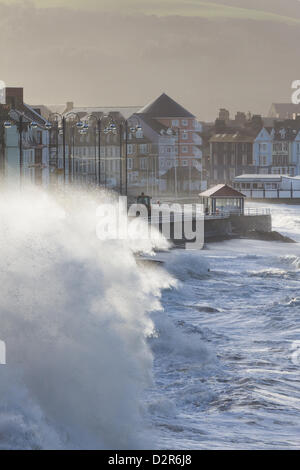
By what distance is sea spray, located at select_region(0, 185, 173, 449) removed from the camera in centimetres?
1387

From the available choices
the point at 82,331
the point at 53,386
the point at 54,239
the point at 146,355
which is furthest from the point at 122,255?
the point at 53,386

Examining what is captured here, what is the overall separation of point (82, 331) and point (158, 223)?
35903mm

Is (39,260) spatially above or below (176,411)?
above

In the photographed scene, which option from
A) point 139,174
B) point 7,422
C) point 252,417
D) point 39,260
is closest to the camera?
point 7,422

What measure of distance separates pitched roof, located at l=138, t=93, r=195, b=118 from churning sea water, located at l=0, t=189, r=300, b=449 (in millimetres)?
93679

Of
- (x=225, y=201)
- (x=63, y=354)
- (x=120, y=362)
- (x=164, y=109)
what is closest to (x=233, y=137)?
(x=164, y=109)

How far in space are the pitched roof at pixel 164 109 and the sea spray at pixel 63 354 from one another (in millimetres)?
99606

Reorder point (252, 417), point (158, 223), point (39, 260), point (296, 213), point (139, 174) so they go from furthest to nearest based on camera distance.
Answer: point (139, 174), point (296, 213), point (158, 223), point (39, 260), point (252, 417)

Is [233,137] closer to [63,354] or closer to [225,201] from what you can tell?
[225,201]

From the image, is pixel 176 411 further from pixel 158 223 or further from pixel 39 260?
pixel 158 223

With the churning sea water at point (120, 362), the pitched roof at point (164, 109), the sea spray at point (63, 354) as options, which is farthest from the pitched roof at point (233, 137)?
the sea spray at point (63, 354)

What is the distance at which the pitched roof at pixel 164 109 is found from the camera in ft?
397

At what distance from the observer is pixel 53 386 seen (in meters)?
14.9

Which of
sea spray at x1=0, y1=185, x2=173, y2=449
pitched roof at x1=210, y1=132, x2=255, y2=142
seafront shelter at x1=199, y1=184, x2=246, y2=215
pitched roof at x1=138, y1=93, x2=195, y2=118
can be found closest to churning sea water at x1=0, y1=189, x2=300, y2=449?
sea spray at x1=0, y1=185, x2=173, y2=449
